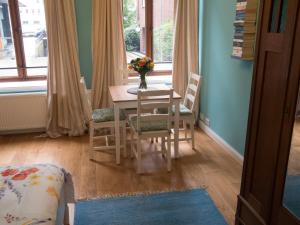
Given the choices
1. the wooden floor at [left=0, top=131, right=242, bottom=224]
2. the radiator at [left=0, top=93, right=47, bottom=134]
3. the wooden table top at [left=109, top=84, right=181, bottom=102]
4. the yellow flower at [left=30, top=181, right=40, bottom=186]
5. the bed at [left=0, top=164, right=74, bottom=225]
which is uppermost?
the wooden table top at [left=109, top=84, right=181, bottom=102]

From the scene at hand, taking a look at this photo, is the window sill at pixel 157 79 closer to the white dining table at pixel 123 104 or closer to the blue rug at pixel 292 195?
the white dining table at pixel 123 104

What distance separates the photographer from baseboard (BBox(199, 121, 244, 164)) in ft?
10.8

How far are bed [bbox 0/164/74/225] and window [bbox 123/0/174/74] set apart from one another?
2727 mm

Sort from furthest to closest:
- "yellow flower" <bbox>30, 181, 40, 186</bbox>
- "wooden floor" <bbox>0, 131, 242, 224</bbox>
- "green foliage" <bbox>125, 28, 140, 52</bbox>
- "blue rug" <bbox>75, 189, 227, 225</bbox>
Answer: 1. "green foliage" <bbox>125, 28, 140, 52</bbox>
2. "wooden floor" <bbox>0, 131, 242, 224</bbox>
3. "blue rug" <bbox>75, 189, 227, 225</bbox>
4. "yellow flower" <bbox>30, 181, 40, 186</bbox>

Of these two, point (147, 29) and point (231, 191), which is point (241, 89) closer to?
point (231, 191)

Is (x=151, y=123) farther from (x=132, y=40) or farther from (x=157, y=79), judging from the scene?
(x=132, y=40)

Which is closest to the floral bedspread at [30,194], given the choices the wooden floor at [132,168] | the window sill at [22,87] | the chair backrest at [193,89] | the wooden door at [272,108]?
the wooden floor at [132,168]

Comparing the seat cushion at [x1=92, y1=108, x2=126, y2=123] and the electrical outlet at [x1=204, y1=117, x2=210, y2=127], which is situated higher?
the seat cushion at [x1=92, y1=108, x2=126, y2=123]

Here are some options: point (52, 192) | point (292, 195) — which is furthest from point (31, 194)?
point (292, 195)

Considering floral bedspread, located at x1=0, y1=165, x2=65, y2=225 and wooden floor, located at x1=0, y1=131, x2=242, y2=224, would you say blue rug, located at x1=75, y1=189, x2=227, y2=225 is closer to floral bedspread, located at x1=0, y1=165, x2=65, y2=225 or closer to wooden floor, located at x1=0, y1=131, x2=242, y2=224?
wooden floor, located at x1=0, y1=131, x2=242, y2=224

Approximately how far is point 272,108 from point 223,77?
Result: 6.45ft

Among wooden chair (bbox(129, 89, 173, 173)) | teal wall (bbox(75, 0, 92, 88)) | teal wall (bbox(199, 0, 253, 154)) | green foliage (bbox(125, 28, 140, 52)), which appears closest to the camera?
wooden chair (bbox(129, 89, 173, 173))

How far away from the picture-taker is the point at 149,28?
427 centimetres

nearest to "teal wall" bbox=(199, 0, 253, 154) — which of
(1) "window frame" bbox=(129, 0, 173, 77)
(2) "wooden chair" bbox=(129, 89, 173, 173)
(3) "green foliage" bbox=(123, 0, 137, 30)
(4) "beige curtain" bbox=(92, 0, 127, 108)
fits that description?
(1) "window frame" bbox=(129, 0, 173, 77)
